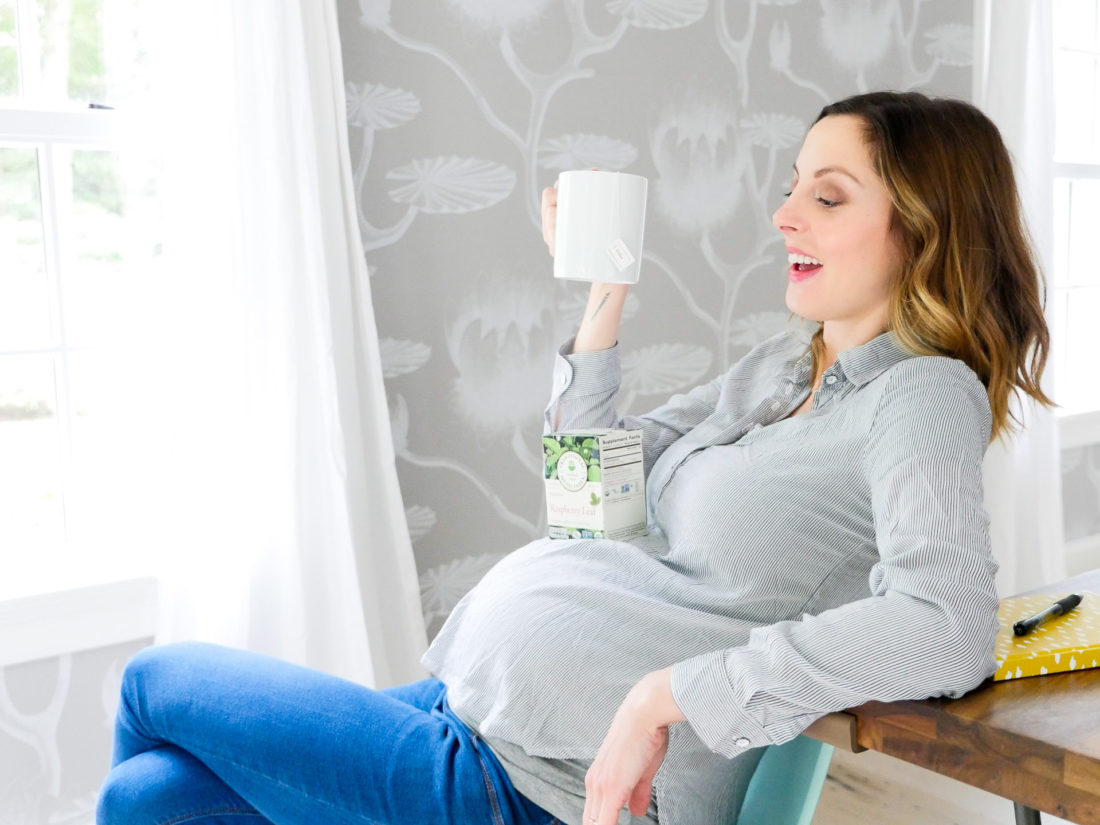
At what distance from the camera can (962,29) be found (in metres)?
3.08

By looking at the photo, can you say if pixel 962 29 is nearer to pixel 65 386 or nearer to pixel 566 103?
pixel 566 103

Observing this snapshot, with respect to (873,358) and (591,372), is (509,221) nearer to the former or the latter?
(591,372)

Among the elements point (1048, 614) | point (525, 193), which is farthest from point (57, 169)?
point (1048, 614)

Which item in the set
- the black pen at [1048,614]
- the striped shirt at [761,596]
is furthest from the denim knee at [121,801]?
the black pen at [1048,614]

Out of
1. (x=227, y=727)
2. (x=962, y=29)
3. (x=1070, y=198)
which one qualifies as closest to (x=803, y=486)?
(x=227, y=727)

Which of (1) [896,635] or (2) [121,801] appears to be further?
(2) [121,801]

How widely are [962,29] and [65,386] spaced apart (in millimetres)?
2592

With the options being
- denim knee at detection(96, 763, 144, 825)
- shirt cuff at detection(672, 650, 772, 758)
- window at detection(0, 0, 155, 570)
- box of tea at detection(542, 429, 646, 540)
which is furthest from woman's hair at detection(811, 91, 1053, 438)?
window at detection(0, 0, 155, 570)

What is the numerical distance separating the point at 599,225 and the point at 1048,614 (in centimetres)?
66

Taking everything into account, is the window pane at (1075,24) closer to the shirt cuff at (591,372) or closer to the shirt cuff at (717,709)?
the shirt cuff at (591,372)

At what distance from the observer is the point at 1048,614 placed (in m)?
1.04

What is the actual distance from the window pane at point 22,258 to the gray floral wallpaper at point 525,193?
589 mm

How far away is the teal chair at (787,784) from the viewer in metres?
1.12

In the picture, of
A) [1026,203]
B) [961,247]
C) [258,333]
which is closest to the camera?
[961,247]
